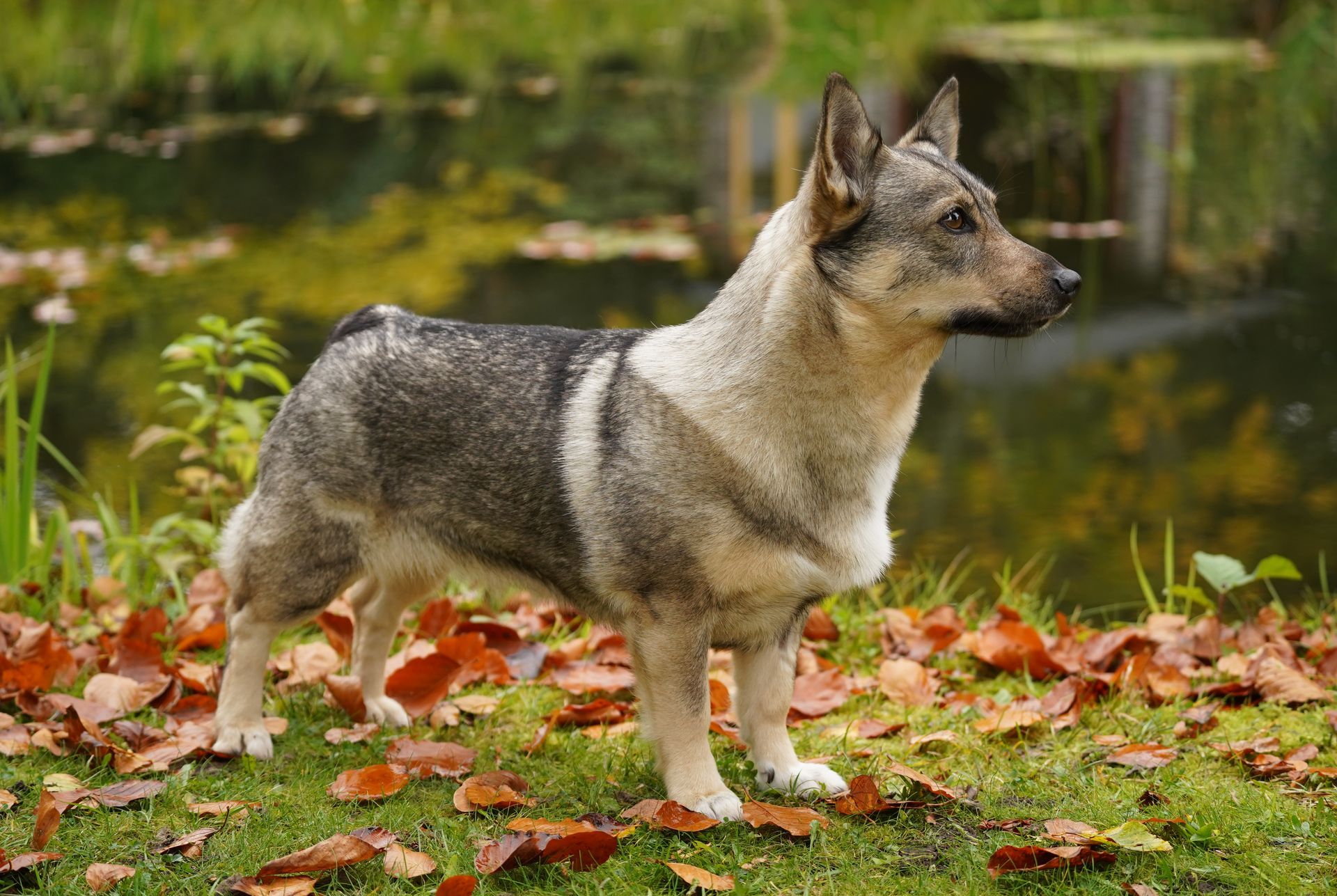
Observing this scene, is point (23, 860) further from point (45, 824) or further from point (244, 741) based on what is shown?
point (244, 741)

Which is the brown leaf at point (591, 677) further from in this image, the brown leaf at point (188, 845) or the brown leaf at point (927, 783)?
→ the brown leaf at point (188, 845)

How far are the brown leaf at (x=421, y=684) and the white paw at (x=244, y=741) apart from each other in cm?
45

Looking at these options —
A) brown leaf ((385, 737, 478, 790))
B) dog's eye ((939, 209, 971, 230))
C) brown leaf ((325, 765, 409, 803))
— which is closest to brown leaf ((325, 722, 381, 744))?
brown leaf ((385, 737, 478, 790))

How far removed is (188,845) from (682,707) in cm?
125

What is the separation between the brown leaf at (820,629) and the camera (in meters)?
4.93

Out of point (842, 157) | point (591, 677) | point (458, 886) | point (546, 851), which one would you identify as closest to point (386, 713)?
point (591, 677)

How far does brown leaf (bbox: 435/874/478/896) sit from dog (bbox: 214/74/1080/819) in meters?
0.74

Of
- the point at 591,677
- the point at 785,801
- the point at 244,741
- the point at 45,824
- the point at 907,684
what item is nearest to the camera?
the point at 45,824

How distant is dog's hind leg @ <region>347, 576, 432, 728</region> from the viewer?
4.31m

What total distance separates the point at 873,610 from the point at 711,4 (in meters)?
12.3

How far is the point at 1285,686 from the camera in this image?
13.9 feet

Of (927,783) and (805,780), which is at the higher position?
(927,783)

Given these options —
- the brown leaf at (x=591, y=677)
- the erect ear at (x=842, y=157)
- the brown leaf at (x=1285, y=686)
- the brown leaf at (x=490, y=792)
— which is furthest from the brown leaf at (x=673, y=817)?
the brown leaf at (x=1285, y=686)

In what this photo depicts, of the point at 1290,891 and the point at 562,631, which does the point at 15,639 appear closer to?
the point at 562,631
